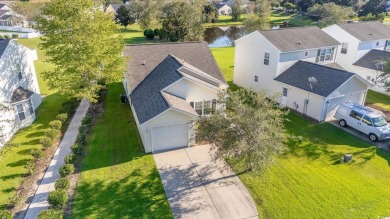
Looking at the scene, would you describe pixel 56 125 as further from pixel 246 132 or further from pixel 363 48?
pixel 363 48

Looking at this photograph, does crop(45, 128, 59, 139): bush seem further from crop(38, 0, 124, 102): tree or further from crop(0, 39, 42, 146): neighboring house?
crop(38, 0, 124, 102): tree

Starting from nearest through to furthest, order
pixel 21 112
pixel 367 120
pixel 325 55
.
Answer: pixel 367 120 < pixel 21 112 < pixel 325 55

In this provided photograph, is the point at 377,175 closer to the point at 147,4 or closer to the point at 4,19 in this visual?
the point at 147,4

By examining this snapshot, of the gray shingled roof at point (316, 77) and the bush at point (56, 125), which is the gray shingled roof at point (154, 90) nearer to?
the bush at point (56, 125)

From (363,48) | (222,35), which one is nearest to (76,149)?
(363,48)

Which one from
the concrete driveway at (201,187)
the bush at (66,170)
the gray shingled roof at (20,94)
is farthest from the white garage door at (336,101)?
the gray shingled roof at (20,94)

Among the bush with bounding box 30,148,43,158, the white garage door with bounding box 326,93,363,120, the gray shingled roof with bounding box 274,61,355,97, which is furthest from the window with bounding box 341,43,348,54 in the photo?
the bush with bounding box 30,148,43,158
